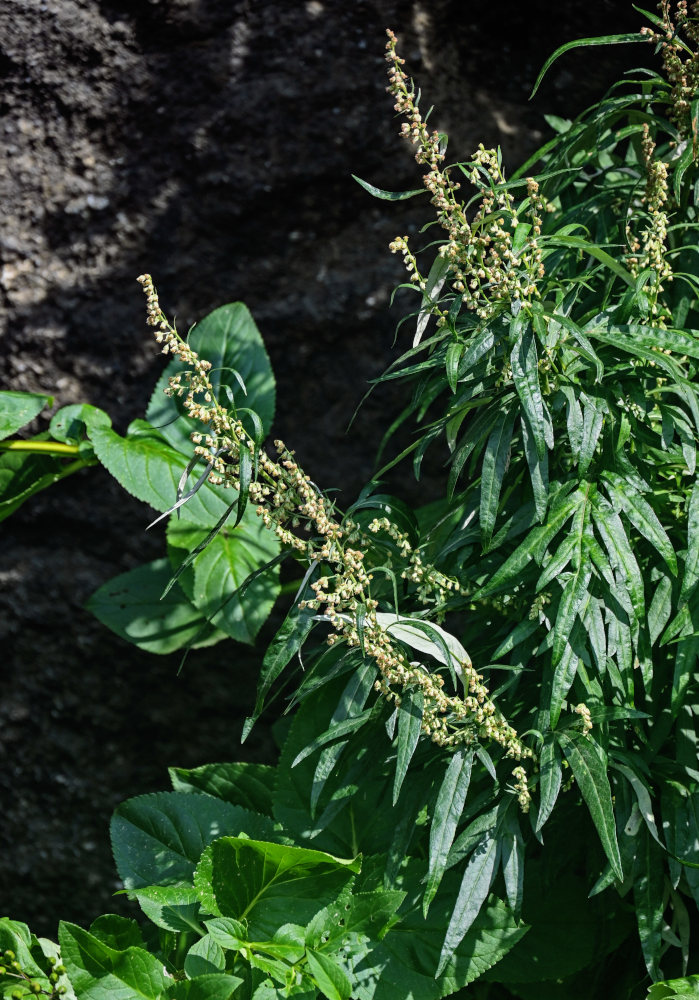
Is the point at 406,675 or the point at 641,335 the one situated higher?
the point at 641,335

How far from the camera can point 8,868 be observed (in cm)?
206

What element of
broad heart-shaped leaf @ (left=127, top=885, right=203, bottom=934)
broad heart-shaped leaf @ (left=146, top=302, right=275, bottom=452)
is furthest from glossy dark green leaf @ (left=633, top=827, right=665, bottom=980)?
broad heart-shaped leaf @ (left=146, top=302, right=275, bottom=452)

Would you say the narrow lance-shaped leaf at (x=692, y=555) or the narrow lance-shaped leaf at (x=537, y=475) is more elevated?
the narrow lance-shaped leaf at (x=537, y=475)

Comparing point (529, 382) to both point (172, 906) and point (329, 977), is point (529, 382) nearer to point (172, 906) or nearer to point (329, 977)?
point (329, 977)

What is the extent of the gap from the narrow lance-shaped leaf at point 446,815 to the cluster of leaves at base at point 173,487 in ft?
1.89

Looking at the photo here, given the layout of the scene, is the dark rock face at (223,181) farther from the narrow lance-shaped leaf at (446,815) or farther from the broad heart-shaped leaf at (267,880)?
the narrow lance-shaped leaf at (446,815)

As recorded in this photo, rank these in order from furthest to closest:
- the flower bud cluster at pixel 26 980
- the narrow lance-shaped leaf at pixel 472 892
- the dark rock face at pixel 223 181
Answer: the dark rock face at pixel 223 181 < the flower bud cluster at pixel 26 980 < the narrow lance-shaped leaf at pixel 472 892

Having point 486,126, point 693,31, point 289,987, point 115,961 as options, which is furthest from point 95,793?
point 693,31

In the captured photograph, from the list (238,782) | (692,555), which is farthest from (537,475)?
(238,782)

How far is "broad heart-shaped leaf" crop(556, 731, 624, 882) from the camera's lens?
1.04m

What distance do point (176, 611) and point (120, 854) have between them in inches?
19.4

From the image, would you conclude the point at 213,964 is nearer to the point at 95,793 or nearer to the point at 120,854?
the point at 120,854

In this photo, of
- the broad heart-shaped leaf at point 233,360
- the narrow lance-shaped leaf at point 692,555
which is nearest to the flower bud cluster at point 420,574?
the narrow lance-shaped leaf at point 692,555

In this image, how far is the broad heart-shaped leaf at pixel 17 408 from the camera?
1.68 meters
